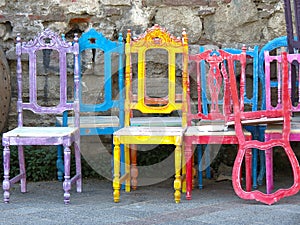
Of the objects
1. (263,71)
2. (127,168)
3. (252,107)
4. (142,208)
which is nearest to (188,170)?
(142,208)

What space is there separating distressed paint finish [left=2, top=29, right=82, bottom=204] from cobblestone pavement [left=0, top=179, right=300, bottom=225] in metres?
0.16

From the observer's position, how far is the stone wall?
5781 mm

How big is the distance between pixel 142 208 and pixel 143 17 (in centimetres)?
212

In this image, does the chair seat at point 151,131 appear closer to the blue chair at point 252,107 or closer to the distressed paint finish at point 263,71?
the blue chair at point 252,107

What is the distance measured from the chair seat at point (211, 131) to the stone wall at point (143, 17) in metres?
1.26

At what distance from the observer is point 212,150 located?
5.67m

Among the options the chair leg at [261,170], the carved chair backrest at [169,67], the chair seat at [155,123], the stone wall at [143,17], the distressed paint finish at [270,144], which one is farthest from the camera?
the stone wall at [143,17]

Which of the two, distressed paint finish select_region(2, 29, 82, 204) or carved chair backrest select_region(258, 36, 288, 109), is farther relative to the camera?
carved chair backrest select_region(258, 36, 288, 109)

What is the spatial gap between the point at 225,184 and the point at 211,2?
1.64 metres

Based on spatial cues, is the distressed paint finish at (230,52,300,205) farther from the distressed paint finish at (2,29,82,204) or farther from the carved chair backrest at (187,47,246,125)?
the distressed paint finish at (2,29,82,204)

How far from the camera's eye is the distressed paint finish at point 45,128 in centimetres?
446

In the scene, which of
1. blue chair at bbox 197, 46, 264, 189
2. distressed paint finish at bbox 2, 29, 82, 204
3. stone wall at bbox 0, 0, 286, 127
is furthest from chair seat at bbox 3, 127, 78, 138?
stone wall at bbox 0, 0, 286, 127

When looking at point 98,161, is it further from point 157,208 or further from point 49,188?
point 157,208

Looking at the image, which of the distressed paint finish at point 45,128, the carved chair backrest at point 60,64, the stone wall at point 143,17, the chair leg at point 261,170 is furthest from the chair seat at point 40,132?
the chair leg at point 261,170
